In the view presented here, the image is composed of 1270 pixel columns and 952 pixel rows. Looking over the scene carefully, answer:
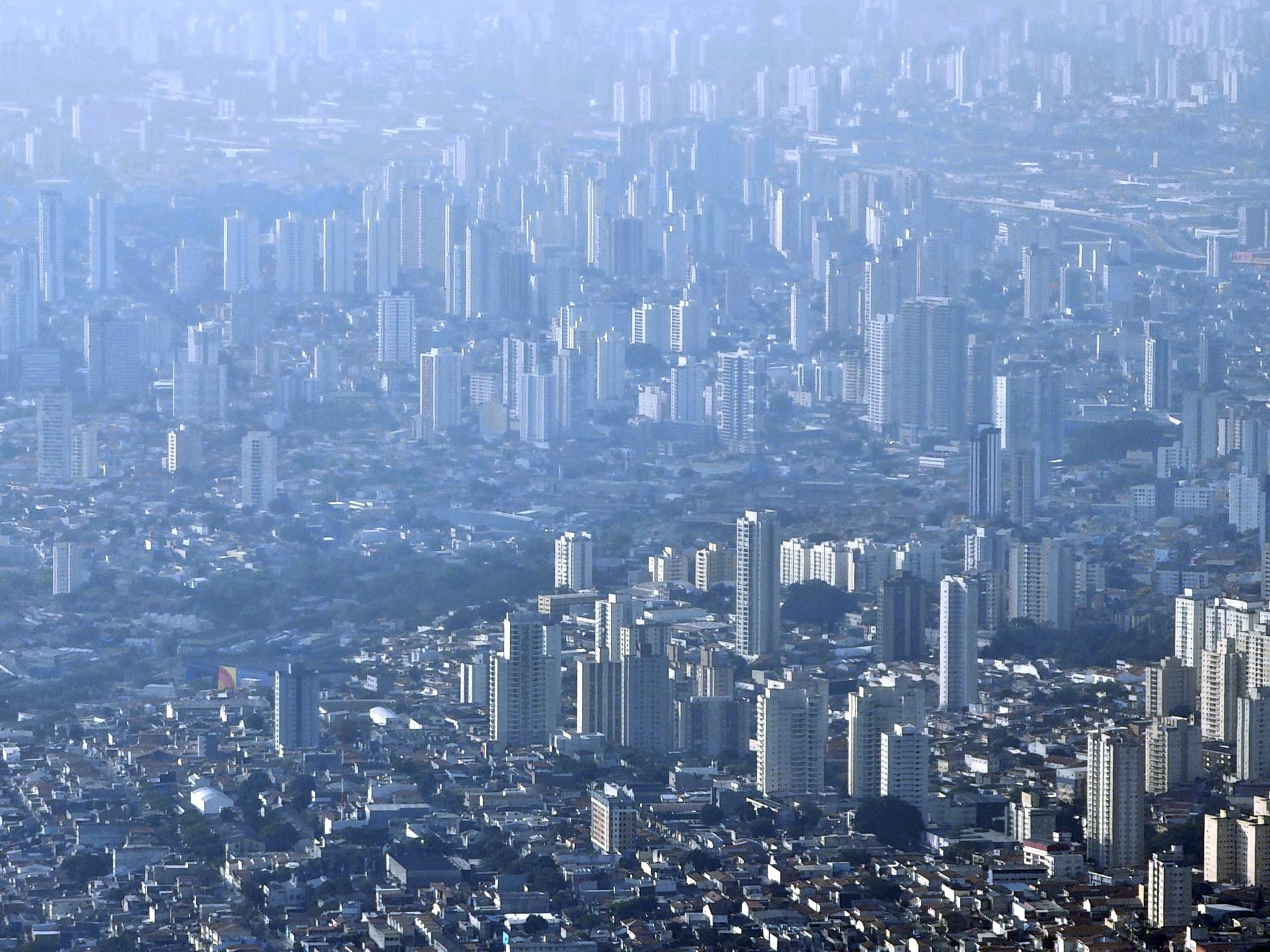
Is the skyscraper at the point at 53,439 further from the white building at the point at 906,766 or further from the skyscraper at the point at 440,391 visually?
the white building at the point at 906,766

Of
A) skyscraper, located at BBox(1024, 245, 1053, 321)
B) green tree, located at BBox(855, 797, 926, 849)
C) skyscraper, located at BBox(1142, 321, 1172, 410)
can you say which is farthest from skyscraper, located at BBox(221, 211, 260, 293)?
green tree, located at BBox(855, 797, 926, 849)

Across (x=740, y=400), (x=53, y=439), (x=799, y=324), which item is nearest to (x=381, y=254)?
(x=799, y=324)

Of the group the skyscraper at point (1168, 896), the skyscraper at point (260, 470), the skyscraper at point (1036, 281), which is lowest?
the skyscraper at point (1168, 896)

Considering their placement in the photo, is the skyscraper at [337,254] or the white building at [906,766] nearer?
the white building at [906,766]

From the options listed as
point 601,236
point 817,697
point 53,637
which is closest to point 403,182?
point 601,236

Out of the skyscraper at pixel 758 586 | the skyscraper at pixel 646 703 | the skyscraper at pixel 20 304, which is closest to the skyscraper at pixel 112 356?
the skyscraper at pixel 20 304
